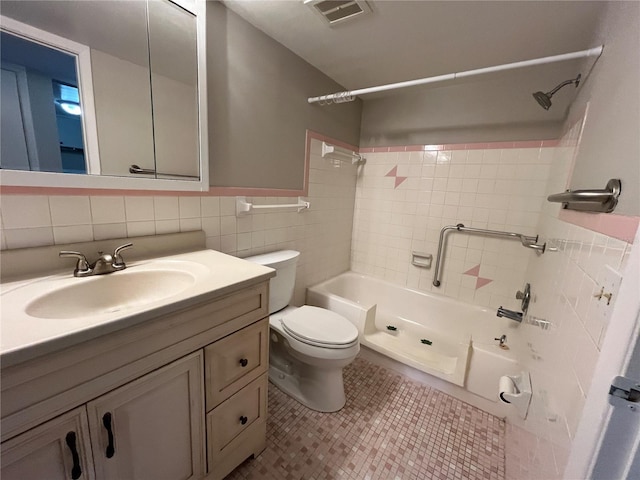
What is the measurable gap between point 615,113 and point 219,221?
5.25 ft

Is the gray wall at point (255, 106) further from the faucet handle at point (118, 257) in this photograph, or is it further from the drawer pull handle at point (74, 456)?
the drawer pull handle at point (74, 456)

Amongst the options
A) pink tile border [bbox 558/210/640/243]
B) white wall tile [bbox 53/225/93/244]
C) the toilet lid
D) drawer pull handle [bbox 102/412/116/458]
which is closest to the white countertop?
white wall tile [bbox 53/225/93/244]

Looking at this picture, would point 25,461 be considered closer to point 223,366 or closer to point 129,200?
point 223,366

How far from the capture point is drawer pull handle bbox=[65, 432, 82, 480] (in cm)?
61

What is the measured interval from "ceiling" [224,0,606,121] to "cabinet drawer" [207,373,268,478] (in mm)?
1791

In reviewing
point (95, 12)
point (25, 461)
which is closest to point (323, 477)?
point (25, 461)

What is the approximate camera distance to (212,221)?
54.1 inches

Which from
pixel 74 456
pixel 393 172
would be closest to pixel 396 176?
pixel 393 172

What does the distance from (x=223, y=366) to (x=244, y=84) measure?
1422 mm

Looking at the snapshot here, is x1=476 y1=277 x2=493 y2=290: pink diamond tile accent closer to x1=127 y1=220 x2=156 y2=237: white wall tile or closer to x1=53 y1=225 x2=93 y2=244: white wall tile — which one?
x1=127 y1=220 x2=156 y2=237: white wall tile

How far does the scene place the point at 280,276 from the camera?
158 cm

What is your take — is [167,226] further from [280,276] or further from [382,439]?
[382,439]

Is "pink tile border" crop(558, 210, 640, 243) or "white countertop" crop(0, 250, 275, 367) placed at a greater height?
"pink tile border" crop(558, 210, 640, 243)

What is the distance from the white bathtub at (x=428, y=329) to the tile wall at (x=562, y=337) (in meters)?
0.26
